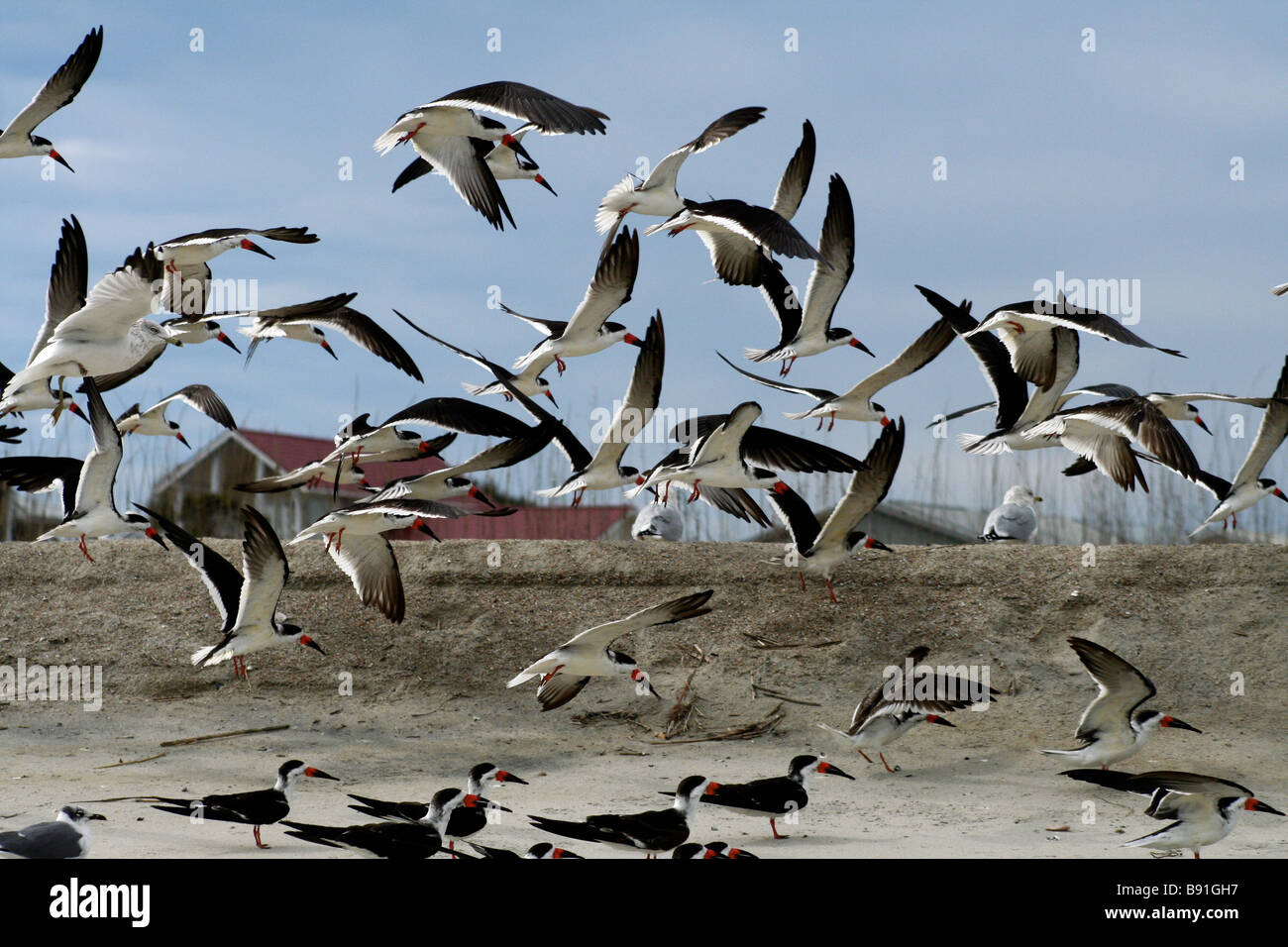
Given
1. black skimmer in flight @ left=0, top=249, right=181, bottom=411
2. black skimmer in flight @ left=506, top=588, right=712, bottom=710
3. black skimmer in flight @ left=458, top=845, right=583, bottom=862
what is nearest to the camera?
black skimmer in flight @ left=458, top=845, right=583, bottom=862

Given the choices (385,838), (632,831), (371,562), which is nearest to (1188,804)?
(632,831)

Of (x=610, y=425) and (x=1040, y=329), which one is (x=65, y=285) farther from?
(x=1040, y=329)

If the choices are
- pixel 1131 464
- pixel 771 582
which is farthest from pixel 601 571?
pixel 1131 464

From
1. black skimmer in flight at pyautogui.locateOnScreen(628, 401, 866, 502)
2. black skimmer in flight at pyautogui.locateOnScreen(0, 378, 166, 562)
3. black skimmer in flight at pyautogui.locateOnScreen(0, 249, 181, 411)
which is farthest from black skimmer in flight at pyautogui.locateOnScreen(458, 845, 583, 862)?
black skimmer in flight at pyautogui.locateOnScreen(0, 378, 166, 562)

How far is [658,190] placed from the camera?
36.5ft

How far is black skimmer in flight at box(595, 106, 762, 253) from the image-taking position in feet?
36.4

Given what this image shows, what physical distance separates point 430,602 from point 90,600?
325 centimetres

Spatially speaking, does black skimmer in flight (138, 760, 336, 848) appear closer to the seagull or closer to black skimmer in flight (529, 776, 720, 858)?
black skimmer in flight (529, 776, 720, 858)

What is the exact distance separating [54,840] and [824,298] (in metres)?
Result: 7.20

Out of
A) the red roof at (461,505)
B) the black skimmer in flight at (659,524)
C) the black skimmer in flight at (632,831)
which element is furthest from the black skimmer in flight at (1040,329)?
the red roof at (461,505)

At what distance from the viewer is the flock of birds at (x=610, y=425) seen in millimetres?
8539

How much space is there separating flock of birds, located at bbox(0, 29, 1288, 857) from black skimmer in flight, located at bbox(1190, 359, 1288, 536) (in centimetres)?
2

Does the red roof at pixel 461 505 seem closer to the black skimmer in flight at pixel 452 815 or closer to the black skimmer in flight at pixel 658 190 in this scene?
the black skimmer in flight at pixel 658 190

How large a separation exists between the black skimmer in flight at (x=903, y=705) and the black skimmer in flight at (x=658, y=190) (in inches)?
161
